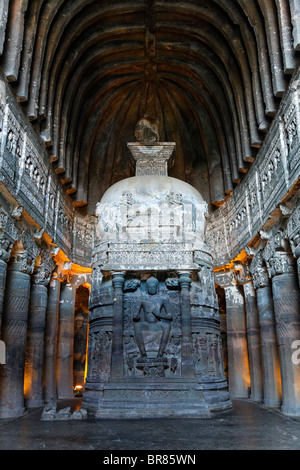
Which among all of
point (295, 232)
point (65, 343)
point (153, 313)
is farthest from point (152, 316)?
point (65, 343)

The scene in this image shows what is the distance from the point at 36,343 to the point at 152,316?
417 cm

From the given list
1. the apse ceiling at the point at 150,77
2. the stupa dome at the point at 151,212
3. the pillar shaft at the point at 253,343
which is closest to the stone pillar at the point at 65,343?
the apse ceiling at the point at 150,77

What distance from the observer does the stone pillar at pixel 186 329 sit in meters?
8.41

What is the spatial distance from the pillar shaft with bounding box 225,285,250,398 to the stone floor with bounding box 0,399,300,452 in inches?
222

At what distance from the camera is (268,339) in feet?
37.7

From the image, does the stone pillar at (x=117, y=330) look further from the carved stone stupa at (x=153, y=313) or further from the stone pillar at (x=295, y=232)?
the stone pillar at (x=295, y=232)

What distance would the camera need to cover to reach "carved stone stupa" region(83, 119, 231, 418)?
809 centimetres

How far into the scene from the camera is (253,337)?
42.9 feet

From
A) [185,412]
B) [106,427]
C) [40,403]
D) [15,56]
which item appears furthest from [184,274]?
[15,56]

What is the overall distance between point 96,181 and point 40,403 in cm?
954

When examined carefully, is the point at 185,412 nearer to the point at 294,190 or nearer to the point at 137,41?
the point at 294,190

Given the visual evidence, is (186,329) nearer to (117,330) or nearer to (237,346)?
(117,330)

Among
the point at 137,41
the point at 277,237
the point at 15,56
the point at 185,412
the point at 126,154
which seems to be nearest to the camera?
the point at 185,412

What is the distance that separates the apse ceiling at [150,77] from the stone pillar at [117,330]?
5090 millimetres
